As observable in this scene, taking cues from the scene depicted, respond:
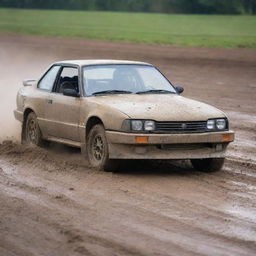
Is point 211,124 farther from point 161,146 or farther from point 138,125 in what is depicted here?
point 138,125

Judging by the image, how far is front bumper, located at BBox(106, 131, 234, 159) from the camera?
10789 mm

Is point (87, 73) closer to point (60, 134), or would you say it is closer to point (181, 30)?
point (60, 134)

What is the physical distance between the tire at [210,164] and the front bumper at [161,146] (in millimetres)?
296

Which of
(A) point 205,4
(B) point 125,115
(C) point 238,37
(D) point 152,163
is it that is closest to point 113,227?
(B) point 125,115

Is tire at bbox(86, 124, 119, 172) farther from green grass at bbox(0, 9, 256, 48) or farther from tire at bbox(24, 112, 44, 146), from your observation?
green grass at bbox(0, 9, 256, 48)

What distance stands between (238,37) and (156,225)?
33371 mm

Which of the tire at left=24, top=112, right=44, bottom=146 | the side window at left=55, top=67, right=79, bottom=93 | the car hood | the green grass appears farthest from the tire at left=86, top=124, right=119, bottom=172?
the green grass

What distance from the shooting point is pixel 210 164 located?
11.5m

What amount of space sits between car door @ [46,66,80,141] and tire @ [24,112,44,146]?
36 centimetres

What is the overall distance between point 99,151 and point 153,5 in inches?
2472

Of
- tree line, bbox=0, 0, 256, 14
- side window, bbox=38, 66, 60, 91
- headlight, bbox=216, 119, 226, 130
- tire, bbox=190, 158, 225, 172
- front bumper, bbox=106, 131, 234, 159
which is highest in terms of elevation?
side window, bbox=38, 66, 60, 91

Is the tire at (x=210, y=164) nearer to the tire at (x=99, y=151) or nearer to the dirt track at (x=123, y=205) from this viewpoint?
the dirt track at (x=123, y=205)

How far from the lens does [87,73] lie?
12383mm

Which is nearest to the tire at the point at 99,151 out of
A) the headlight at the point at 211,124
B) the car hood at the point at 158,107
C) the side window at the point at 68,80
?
Answer: the car hood at the point at 158,107
